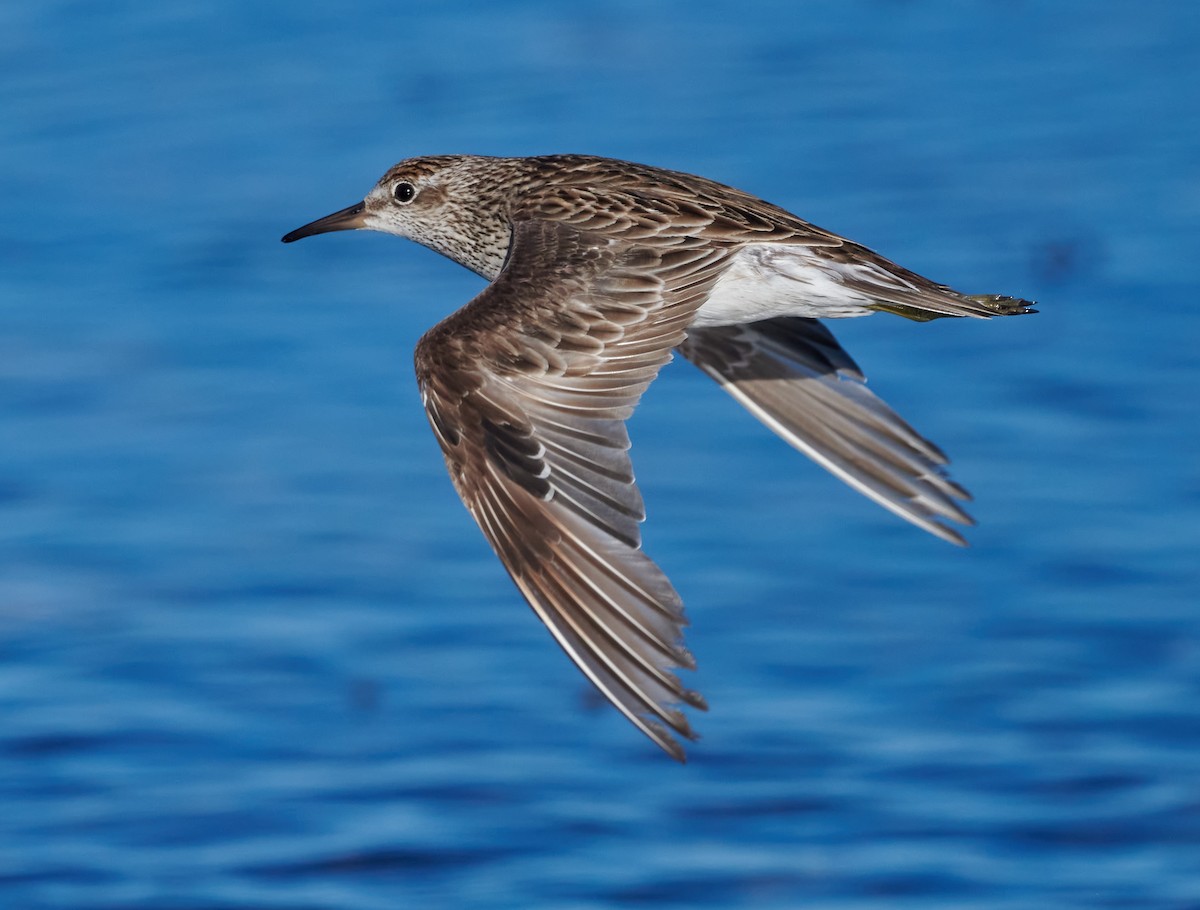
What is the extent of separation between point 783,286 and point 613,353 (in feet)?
3.13

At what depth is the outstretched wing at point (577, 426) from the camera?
9719 mm

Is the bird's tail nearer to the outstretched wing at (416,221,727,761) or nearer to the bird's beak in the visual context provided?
the outstretched wing at (416,221,727,761)

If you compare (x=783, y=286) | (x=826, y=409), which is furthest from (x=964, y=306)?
(x=826, y=409)

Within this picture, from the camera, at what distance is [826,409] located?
12.4 meters

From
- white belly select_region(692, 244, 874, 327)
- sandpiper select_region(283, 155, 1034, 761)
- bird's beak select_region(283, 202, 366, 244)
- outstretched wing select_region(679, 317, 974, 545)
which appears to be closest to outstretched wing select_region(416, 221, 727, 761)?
sandpiper select_region(283, 155, 1034, 761)

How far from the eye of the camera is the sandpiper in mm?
9906

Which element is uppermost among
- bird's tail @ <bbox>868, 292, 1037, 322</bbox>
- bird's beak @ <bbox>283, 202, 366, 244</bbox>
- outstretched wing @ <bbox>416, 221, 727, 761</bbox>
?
bird's beak @ <bbox>283, 202, 366, 244</bbox>

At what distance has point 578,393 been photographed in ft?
34.4

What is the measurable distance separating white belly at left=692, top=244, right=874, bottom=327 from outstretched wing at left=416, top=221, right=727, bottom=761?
0.70ft

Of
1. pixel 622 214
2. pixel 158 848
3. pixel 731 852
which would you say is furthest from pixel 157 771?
pixel 622 214

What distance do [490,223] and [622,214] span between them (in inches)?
46.1

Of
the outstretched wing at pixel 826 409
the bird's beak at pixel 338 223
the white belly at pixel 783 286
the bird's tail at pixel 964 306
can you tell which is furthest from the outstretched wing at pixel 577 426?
the bird's beak at pixel 338 223

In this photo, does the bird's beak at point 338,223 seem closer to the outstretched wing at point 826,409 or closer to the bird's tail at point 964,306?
the outstretched wing at point 826,409

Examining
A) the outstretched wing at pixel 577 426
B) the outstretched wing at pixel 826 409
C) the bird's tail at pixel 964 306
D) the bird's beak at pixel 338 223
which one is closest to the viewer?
the outstretched wing at pixel 577 426
